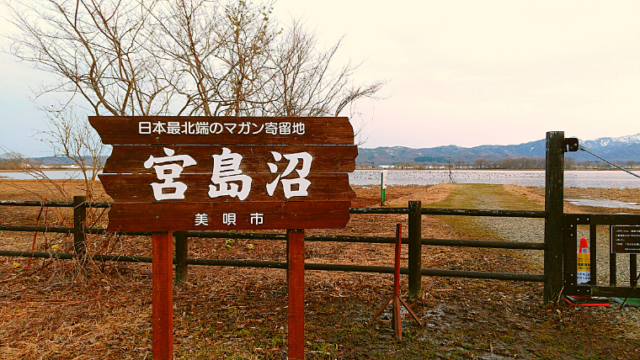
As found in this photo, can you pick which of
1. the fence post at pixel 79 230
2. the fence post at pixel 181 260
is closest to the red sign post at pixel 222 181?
the fence post at pixel 181 260

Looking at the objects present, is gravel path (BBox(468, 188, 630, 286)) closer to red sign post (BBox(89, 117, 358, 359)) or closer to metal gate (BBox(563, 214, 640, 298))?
metal gate (BBox(563, 214, 640, 298))

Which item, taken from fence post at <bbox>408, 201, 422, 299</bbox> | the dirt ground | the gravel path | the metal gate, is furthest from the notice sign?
fence post at <bbox>408, 201, 422, 299</bbox>

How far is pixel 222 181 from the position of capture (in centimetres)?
310

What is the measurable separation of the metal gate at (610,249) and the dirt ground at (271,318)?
27 cm

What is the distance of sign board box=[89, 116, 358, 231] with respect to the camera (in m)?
3.08

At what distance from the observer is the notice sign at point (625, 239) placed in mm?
4184

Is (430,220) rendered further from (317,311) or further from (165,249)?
(165,249)

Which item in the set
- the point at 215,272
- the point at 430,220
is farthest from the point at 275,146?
the point at 430,220

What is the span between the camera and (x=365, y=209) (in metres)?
4.66

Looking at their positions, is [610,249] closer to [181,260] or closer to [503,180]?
[181,260]

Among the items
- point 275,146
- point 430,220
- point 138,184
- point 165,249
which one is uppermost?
point 275,146

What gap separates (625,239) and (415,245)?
252 cm

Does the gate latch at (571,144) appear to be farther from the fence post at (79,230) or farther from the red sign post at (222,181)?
the fence post at (79,230)

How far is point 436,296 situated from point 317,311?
173 centimetres
